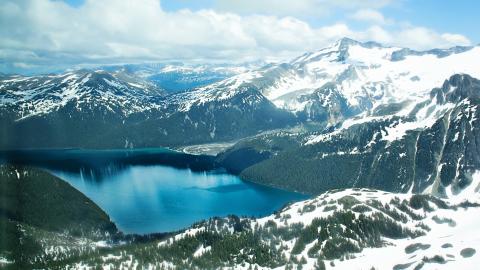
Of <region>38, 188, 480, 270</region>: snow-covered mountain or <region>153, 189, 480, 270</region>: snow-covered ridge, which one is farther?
<region>38, 188, 480, 270</region>: snow-covered mountain

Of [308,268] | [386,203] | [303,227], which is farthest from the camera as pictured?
[386,203]

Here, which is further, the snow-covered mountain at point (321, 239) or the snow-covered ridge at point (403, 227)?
the snow-covered mountain at point (321, 239)

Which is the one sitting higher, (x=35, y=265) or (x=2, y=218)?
(x=2, y=218)

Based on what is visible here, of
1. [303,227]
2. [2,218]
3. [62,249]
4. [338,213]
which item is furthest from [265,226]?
[2,218]

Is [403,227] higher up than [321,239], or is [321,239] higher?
[403,227]

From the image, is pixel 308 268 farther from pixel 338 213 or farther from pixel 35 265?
pixel 35 265

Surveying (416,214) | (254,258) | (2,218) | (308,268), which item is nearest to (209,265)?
(254,258)

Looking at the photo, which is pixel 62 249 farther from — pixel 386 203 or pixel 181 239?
pixel 386 203

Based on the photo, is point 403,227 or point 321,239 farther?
point 403,227

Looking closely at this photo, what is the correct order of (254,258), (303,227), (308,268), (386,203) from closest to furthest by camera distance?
(308,268), (254,258), (303,227), (386,203)

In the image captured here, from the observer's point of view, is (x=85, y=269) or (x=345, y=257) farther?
(x=85, y=269)
